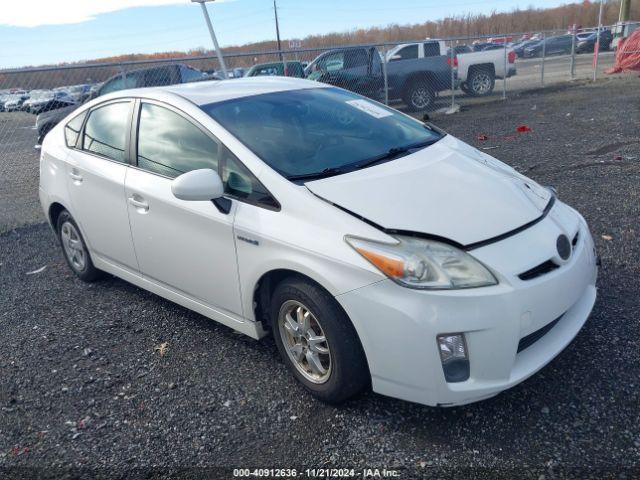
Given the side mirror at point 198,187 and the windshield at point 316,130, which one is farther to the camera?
the windshield at point 316,130

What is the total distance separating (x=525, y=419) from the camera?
2715mm

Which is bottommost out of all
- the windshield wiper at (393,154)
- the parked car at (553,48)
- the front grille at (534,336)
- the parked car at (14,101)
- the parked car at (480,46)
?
the parked car at (553,48)

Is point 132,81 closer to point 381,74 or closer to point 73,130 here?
point 381,74

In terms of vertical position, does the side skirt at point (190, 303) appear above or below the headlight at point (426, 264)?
below

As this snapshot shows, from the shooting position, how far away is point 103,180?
13.4 feet

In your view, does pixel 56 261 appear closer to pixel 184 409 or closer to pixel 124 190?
pixel 124 190

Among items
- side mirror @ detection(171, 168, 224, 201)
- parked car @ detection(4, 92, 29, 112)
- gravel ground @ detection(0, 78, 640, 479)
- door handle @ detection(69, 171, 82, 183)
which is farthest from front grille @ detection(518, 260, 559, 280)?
parked car @ detection(4, 92, 29, 112)

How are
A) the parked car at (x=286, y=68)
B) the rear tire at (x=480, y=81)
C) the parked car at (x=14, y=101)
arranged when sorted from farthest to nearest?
the rear tire at (x=480, y=81), the parked car at (x=286, y=68), the parked car at (x=14, y=101)

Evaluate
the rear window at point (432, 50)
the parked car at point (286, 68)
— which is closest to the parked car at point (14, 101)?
the parked car at point (286, 68)

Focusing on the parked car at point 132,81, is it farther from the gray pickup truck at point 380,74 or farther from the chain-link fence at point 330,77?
the gray pickup truck at point 380,74

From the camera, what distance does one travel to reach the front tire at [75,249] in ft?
15.5

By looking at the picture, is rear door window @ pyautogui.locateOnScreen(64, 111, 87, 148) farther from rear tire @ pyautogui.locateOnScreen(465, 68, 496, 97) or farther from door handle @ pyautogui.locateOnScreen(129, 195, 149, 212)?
rear tire @ pyautogui.locateOnScreen(465, 68, 496, 97)

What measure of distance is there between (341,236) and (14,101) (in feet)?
36.2

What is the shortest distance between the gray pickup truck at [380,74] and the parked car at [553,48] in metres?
20.9
